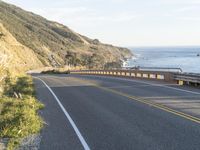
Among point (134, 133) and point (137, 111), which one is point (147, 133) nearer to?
point (134, 133)

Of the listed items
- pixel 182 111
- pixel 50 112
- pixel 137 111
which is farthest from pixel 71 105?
pixel 182 111

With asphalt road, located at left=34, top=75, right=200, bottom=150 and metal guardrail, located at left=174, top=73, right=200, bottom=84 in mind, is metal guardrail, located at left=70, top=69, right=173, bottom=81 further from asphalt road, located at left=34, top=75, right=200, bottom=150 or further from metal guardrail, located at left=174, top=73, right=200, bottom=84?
asphalt road, located at left=34, top=75, right=200, bottom=150

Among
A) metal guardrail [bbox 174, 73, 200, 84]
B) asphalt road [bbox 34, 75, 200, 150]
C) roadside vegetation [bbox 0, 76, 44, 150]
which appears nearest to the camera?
asphalt road [bbox 34, 75, 200, 150]

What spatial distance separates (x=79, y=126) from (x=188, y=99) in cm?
792

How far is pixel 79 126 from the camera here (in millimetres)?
13852

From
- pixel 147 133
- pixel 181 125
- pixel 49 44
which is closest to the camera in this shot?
pixel 147 133

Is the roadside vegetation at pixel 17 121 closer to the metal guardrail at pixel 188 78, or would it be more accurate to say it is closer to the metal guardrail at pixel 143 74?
the metal guardrail at pixel 188 78

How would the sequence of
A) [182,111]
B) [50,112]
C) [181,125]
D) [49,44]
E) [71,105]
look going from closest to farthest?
[181,125] < [182,111] < [50,112] < [71,105] < [49,44]

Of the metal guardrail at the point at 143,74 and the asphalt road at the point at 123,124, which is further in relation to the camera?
the metal guardrail at the point at 143,74

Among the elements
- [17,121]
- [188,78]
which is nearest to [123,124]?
[17,121]

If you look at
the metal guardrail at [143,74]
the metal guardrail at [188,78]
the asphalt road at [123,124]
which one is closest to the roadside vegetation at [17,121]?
the asphalt road at [123,124]

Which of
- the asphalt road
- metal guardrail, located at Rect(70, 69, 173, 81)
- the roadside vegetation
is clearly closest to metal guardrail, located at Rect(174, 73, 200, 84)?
metal guardrail, located at Rect(70, 69, 173, 81)

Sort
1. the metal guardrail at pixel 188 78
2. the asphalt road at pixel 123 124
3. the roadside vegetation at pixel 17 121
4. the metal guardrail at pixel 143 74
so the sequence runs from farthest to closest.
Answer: the metal guardrail at pixel 143 74
the metal guardrail at pixel 188 78
the roadside vegetation at pixel 17 121
the asphalt road at pixel 123 124

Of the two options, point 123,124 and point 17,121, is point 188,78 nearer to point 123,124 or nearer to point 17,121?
point 123,124
